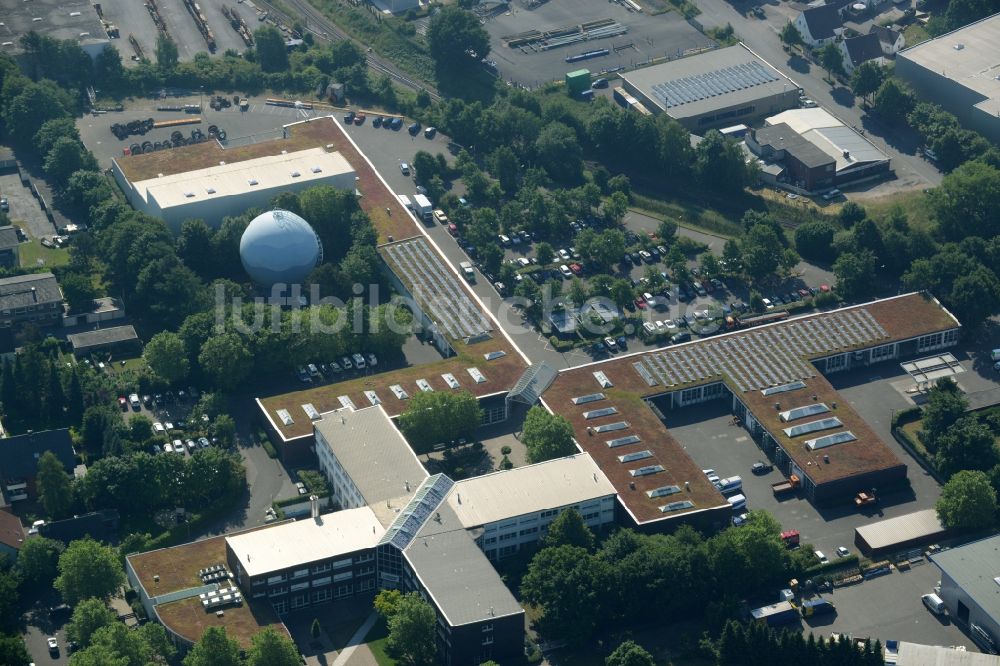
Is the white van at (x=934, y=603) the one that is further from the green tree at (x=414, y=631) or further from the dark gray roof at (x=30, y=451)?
the dark gray roof at (x=30, y=451)

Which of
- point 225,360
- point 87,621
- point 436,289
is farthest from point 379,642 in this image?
point 436,289

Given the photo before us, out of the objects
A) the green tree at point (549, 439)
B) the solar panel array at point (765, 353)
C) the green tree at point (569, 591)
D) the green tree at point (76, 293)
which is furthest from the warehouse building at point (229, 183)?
the green tree at point (569, 591)

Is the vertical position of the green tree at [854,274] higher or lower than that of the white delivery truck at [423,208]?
higher

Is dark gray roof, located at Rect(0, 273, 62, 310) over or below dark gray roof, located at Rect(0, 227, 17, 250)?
over

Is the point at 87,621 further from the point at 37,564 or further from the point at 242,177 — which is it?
the point at 242,177

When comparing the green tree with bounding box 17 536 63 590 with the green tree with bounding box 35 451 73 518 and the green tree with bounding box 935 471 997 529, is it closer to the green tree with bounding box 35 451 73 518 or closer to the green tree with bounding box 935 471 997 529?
the green tree with bounding box 35 451 73 518

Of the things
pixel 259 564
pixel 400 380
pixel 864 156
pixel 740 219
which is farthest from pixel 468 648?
pixel 864 156

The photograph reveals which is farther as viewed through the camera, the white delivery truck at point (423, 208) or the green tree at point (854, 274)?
the white delivery truck at point (423, 208)

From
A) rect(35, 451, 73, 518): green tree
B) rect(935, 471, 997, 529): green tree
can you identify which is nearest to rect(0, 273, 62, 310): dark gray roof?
rect(35, 451, 73, 518): green tree
